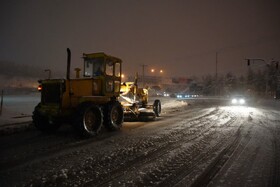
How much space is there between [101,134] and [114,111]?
5.49 feet

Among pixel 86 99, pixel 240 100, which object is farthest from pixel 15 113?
pixel 240 100

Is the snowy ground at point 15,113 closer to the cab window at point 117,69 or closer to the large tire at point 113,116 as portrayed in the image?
the large tire at point 113,116

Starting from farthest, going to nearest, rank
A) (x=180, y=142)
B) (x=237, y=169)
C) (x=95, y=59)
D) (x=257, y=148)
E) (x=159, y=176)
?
(x=95, y=59)
(x=180, y=142)
(x=257, y=148)
(x=237, y=169)
(x=159, y=176)

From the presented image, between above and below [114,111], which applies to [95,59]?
above

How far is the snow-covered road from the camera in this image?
6129mm

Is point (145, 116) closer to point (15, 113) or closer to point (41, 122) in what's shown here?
point (41, 122)

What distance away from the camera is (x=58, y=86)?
11562 millimetres

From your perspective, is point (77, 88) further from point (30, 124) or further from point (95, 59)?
point (30, 124)

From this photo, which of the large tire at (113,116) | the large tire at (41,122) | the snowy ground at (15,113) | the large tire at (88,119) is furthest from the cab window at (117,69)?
the snowy ground at (15,113)

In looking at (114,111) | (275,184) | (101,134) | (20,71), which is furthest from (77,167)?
(20,71)

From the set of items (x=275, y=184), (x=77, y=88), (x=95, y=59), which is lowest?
(x=275, y=184)

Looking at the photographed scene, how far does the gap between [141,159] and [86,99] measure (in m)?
4.84

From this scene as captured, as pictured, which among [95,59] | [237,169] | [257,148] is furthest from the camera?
[95,59]

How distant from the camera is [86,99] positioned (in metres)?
11.9
